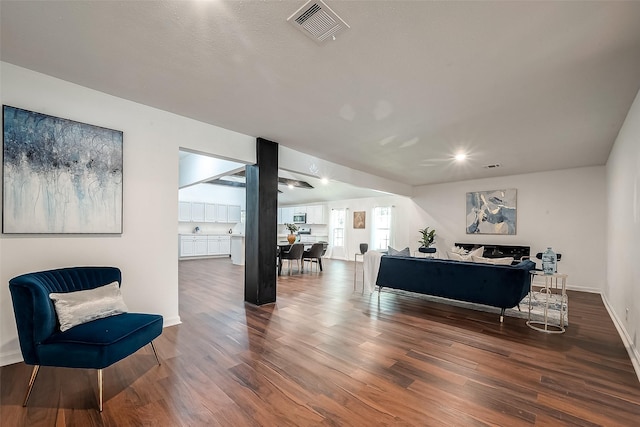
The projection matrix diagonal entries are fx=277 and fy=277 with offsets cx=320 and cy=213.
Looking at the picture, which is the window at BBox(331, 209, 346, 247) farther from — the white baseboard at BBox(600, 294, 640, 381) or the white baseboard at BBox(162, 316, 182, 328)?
the white baseboard at BBox(162, 316, 182, 328)

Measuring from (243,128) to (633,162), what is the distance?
455 centimetres

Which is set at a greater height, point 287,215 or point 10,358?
point 287,215

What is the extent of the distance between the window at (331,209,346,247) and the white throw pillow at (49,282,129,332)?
8724mm

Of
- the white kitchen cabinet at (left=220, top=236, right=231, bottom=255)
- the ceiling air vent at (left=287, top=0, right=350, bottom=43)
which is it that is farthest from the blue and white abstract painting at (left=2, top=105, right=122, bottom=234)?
the white kitchen cabinet at (left=220, top=236, right=231, bottom=255)

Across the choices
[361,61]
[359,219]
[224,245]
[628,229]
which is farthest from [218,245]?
[628,229]

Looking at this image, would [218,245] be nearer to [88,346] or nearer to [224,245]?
[224,245]

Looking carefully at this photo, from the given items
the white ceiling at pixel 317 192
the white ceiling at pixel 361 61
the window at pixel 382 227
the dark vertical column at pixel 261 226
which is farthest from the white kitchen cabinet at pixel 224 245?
the white ceiling at pixel 361 61

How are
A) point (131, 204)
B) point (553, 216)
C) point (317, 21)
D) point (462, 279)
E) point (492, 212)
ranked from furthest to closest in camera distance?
point (492, 212) < point (553, 216) < point (462, 279) < point (131, 204) < point (317, 21)

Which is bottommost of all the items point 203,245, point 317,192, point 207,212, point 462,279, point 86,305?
point 203,245

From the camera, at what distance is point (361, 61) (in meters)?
2.27

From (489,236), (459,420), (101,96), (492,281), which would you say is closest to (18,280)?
(101,96)

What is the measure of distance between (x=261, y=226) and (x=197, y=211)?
277 inches

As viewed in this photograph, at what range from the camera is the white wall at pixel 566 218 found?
5668 millimetres

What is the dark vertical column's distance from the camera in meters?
4.24
